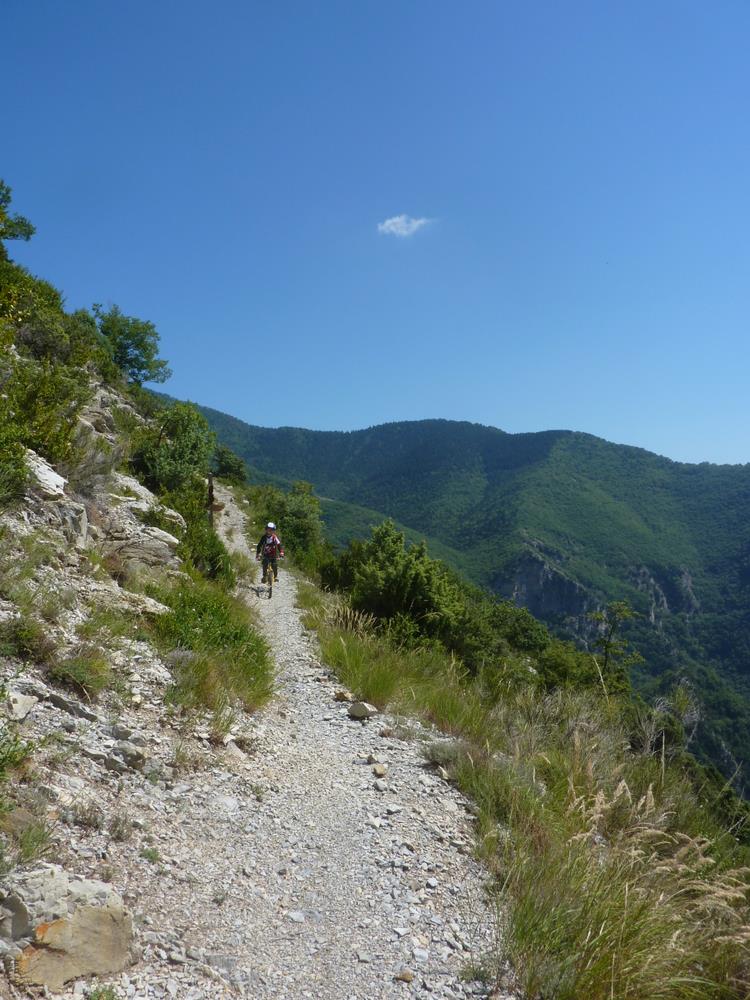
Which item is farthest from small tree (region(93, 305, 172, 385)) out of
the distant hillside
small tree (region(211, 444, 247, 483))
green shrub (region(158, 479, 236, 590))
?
the distant hillside

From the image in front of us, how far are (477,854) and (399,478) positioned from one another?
184 metres

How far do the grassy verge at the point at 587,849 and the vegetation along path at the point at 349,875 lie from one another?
328mm

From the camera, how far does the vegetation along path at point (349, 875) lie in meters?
3.06

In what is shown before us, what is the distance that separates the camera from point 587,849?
13.7 feet

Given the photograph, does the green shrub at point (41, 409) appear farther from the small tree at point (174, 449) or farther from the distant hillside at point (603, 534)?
the distant hillside at point (603, 534)

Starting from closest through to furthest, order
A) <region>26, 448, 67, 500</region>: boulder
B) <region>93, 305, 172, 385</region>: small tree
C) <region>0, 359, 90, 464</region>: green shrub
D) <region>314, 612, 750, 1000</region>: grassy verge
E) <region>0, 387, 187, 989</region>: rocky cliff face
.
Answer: <region>0, 387, 187, 989</region>: rocky cliff face → <region>314, 612, 750, 1000</region>: grassy verge → <region>26, 448, 67, 500</region>: boulder → <region>0, 359, 90, 464</region>: green shrub → <region>93, 305, 172, 385</region>: small tree

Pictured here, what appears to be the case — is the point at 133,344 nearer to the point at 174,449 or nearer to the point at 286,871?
the point at 174,449

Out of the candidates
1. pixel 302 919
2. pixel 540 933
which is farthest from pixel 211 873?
pixel 540 933

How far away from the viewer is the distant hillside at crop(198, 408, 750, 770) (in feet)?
325

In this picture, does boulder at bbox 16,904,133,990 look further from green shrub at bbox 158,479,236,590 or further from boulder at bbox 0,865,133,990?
green shrub at bbox 158,479,236,590

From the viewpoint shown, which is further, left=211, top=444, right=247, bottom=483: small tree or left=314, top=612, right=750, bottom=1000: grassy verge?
left=211, top=444, right=247, bottom=483: small tree

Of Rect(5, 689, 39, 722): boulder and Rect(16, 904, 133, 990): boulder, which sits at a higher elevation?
Rect(5, 689, 39, 722): boulder

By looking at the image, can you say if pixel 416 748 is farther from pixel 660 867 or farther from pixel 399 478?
pixel 399 478

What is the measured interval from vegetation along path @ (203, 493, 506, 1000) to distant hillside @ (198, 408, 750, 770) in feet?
211
